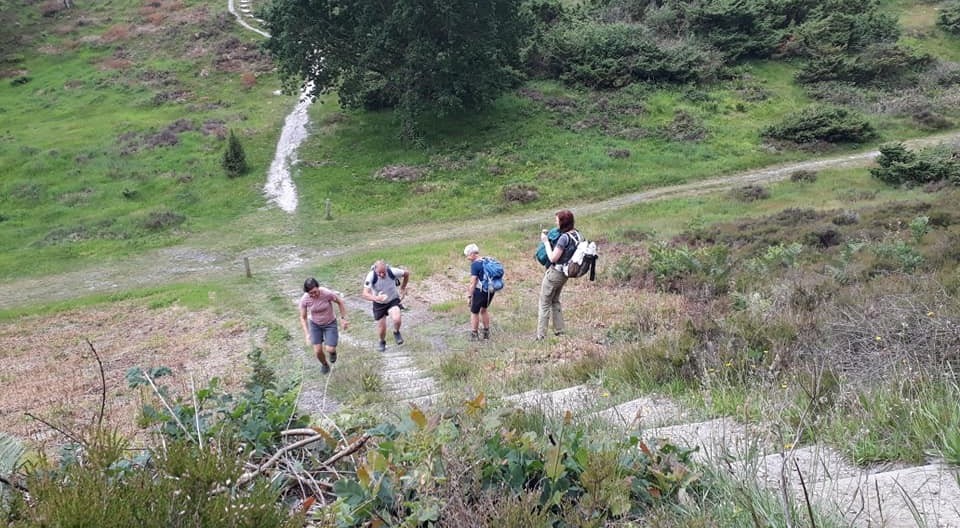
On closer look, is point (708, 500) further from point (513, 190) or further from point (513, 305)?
point (513, 190)

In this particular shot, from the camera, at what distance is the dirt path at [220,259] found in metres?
19.8

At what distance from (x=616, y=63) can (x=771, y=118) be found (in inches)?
309

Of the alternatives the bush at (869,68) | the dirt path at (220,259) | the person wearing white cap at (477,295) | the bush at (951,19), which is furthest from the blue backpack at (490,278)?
the bush at (951,19)

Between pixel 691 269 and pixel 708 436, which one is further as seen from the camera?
pixel 691 269

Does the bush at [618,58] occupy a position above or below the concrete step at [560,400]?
above

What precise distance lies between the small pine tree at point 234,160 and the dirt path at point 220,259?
4.34 m

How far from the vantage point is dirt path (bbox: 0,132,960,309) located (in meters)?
19.8

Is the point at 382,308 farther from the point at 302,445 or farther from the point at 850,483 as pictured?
the point at 850,483

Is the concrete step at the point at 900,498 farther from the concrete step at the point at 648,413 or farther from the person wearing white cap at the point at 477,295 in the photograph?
the person wearing white cap at the point at 477,295

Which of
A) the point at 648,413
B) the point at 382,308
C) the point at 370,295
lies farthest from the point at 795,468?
the point at 382,308

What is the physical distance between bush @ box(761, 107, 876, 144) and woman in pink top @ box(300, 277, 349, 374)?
2402 centimetres

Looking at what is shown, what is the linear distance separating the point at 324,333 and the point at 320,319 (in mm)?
324

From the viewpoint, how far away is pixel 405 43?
27.6 meters

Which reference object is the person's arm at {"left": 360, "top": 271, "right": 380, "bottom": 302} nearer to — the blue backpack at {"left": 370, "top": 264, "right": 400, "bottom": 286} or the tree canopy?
the blue backpack at {"left": 370, "top": 264, "right": 400, "bottom": 286}
